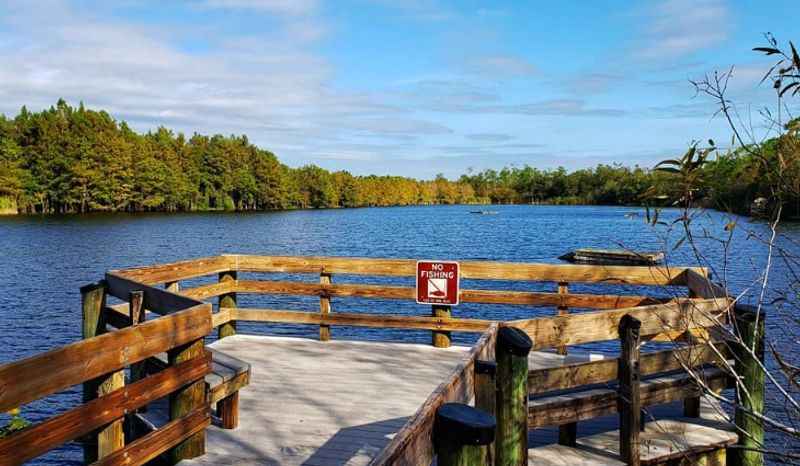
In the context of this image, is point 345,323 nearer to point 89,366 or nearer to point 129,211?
point 89,366

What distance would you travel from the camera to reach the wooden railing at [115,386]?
9.99 feet

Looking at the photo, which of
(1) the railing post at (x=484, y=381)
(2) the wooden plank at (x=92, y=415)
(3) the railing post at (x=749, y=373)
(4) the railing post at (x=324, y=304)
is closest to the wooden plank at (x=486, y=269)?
(4) the railing post at (x=324, y=304)

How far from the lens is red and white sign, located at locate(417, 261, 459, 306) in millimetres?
8234

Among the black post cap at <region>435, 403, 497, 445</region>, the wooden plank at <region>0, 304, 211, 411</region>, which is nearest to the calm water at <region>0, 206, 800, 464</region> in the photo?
the black post cap at <region>435, 403, 497, 445</region>

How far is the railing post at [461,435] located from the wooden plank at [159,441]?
237 cm

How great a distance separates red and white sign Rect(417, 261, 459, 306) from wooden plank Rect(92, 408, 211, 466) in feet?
13.3

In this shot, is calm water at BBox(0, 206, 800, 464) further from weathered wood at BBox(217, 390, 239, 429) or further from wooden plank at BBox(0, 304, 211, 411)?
weathered wood at BBox(217, 390, 239, 429)

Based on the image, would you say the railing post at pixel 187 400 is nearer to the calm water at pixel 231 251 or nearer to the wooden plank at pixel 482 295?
the calm water at pixel 231 251

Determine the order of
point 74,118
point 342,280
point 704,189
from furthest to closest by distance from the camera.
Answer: point 74,118, point 342,280, point 704,189

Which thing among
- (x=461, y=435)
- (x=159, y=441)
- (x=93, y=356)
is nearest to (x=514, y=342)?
(x=461, y=435)

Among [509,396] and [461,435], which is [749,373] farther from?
[461,435]

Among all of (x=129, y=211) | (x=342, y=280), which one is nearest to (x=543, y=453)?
(x=342, y=280)

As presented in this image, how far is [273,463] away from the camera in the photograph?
15.1 feet

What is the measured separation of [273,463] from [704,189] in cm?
347
